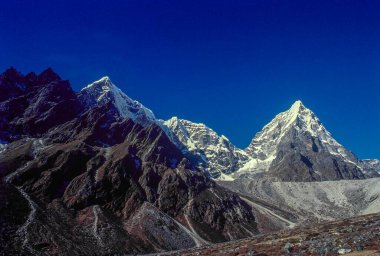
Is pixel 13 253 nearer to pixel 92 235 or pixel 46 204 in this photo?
pixel 92 235

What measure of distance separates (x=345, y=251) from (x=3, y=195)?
14897 cm

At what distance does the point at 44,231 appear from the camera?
14650 cm

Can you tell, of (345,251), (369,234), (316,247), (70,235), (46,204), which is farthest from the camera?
(46,204)

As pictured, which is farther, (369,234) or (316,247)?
(369,234)

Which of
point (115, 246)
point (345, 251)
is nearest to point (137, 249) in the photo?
point (115, 246)

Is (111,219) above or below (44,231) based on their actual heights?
above

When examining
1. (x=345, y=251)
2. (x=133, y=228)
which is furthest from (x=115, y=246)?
(x=345, y=251)

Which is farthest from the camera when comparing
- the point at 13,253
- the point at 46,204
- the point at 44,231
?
the point at 46,204

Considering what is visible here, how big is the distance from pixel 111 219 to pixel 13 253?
77.4m

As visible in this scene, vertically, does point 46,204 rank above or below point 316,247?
above

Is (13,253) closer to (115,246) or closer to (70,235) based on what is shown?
(70,235)

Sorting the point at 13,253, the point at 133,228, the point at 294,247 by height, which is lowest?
the point at 13,253

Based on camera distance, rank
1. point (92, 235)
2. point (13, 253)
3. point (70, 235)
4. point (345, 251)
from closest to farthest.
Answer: point (345, 251) < point (13, 253) < point (70, 235) < point (92, 235)

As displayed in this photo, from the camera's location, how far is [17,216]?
150250 mm
